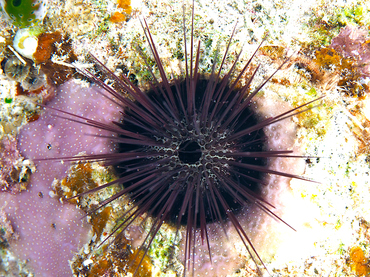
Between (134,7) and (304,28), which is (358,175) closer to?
(304,28)

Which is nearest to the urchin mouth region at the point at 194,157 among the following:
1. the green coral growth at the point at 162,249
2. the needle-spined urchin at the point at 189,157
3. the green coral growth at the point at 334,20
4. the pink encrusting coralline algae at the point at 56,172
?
the needle-spined urchin at the point at 189,157

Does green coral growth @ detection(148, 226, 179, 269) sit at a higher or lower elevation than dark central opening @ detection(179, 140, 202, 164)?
lower

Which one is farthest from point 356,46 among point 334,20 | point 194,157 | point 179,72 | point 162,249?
point 162,249

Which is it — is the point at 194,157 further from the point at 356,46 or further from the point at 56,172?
the point at 356,46

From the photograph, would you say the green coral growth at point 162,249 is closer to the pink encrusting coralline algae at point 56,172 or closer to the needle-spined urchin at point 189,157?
the needle-spined urchin at point 189,157

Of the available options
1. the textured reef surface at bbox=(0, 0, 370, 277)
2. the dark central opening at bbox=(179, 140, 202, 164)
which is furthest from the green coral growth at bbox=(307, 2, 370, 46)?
the dark central opening at bbox=(179, 140, 202, 164)

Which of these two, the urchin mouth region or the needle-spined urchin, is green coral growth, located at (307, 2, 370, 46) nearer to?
the needle-spined urchin
